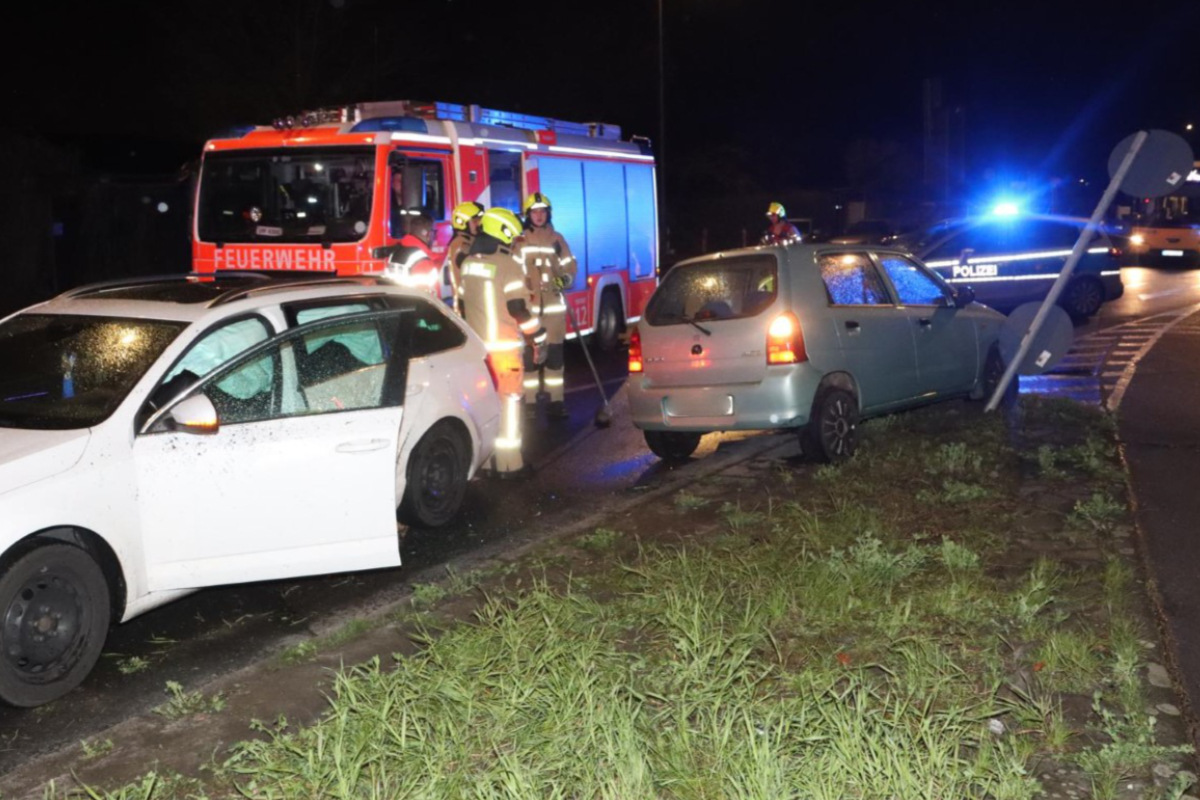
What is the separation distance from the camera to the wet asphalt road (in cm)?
Answer: 521

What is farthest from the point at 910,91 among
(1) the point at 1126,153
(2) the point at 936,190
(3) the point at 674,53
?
(1) the point at 1126,153

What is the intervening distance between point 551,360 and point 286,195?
126 inches

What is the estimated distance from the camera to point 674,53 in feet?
152

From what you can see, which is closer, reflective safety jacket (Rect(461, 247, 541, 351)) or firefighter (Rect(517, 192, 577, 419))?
reflective safety jacket (Rect(461, 247, 541, 351))

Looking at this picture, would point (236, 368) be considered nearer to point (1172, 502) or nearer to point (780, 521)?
point (780, 521)

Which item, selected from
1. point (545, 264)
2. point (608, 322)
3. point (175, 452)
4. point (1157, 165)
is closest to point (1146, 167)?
point (1157, 165)

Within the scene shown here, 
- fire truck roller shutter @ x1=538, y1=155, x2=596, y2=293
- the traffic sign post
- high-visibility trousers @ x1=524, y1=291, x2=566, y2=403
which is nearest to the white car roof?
high-visibility trousers @ x1=524, y1=291, x2=566, y2=403

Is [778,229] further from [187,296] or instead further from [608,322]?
[187,296]

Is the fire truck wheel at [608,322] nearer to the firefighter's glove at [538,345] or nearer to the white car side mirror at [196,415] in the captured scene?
the firefighter's glove at [538,345]

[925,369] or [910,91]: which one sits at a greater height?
[910,91]

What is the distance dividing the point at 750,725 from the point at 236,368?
9.88ft

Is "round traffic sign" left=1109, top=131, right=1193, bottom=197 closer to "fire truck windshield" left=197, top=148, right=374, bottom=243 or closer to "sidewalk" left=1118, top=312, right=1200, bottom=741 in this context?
"sidewalk" left=1118, top=312, right=1200, bottom=741

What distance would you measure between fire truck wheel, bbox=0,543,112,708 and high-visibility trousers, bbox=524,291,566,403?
5.78 m

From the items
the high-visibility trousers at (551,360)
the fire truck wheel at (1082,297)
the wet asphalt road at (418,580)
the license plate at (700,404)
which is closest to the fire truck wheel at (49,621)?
the wet asphalt road at (418,580)
